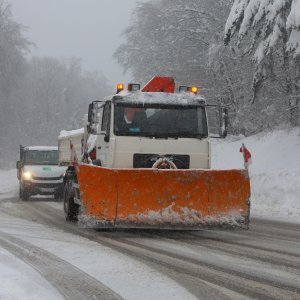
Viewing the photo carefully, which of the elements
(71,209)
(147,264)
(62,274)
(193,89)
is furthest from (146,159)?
(62,274)

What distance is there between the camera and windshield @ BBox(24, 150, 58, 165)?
1867cm

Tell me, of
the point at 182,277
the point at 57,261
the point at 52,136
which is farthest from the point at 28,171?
the point at 52,136

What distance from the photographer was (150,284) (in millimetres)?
5352

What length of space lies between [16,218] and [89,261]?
18.0ft

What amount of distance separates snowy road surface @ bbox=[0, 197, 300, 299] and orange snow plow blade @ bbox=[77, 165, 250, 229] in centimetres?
29

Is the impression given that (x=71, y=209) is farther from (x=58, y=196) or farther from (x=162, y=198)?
(x=58, y=196)

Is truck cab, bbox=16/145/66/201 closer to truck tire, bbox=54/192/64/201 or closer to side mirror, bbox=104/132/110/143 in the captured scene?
truck tire, bbox=54/192/64/201

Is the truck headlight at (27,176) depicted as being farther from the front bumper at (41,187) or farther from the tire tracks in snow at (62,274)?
the tire tracks in snow at (62,274)

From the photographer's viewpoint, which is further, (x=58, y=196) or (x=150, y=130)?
(x=58, y=196)

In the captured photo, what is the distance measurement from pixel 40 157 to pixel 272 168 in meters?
7.71

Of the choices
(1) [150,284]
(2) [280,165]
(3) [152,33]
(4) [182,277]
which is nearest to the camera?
(1) [150,284]

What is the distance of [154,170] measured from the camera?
8656 millimetres

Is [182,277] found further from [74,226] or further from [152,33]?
[152,33]

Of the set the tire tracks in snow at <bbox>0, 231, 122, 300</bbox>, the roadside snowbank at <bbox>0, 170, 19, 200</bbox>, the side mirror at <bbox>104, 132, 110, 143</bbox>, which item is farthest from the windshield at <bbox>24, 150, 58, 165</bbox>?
the tire tracks in snow at <bbox>0, 231, 122, 300</bbox>
